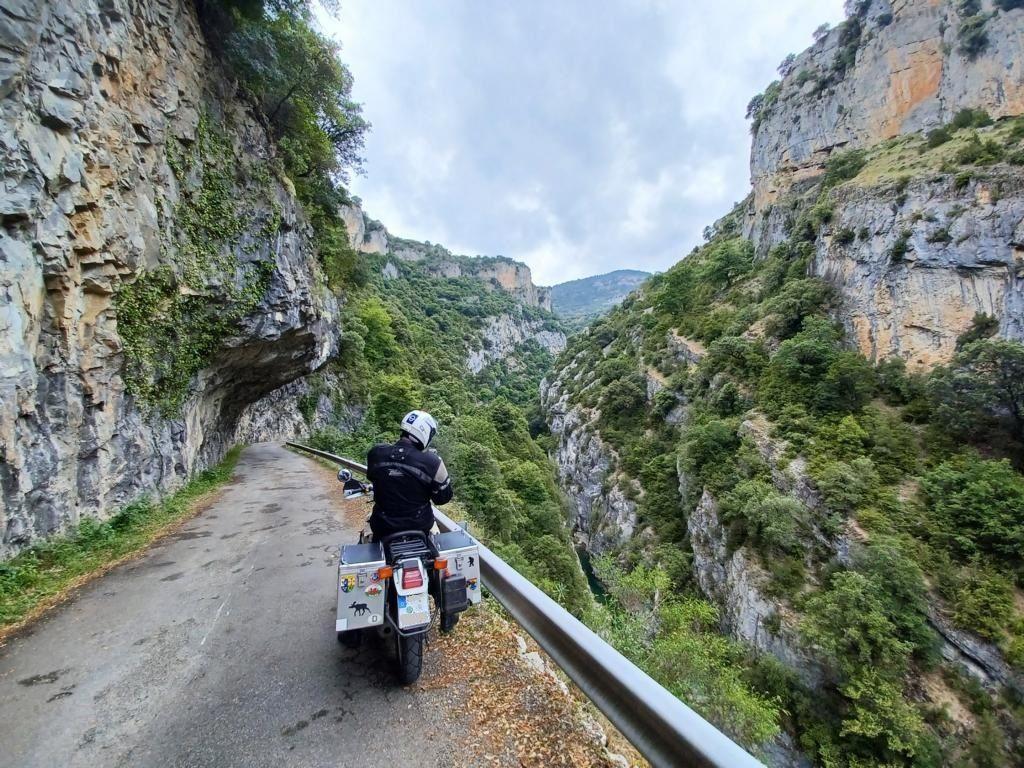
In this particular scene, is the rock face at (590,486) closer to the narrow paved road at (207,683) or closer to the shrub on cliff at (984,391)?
the shrub on cliff at (984,391)

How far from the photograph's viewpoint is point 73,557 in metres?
5.52

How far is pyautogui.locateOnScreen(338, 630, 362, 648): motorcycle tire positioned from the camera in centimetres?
349

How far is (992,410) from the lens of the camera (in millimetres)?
17094

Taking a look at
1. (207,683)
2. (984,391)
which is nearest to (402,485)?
(207,683)

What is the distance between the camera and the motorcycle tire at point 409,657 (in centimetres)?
288

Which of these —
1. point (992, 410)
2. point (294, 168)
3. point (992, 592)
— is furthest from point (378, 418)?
point (992, 410)

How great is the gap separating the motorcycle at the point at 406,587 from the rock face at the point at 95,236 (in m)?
5.16

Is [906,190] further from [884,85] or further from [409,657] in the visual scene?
[409,657]

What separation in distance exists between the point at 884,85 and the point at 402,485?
54.3 metres

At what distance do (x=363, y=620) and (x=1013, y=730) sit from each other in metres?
18.9

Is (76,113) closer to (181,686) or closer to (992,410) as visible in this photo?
(181,686)

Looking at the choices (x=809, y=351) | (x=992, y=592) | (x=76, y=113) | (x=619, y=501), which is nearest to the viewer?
(x=76, y=113)

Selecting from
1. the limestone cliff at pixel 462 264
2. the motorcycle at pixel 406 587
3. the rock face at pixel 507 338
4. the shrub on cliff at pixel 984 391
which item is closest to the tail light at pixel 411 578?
the motorcycle at pixel 406 587

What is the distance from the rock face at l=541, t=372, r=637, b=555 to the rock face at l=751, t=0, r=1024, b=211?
32507mm
